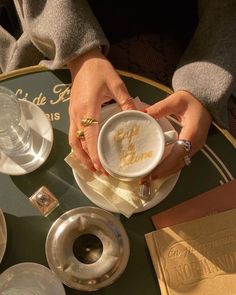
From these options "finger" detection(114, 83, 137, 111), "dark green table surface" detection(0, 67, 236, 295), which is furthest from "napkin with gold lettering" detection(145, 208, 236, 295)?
"finger" detection(114, 83, 137, 111)

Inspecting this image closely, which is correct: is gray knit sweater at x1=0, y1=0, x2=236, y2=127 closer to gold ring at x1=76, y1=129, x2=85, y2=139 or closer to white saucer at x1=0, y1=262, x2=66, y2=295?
gold ring at x1=76, y1=129, x2=85, y2=139

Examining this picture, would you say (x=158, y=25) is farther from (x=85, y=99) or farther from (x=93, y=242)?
(x=93, y=242)

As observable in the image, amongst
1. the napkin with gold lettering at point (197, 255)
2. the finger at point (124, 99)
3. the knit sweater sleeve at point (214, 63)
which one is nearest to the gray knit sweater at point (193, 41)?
the knit sweater sleeve at point (214, 63)

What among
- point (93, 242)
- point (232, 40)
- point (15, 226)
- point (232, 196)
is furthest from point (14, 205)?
point (232, 40)

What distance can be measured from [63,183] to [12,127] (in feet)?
0.48

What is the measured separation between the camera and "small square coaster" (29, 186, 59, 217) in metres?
0.88

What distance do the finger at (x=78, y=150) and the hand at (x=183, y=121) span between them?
0.11 meters

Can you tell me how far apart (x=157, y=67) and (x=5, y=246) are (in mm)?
508

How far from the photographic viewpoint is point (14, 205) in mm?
883

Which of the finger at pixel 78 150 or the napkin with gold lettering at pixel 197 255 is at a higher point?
the finger at pixel 78 150

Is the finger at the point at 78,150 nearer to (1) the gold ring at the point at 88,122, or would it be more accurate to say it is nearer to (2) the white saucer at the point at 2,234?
(1) the gold ring at the point at 88,122

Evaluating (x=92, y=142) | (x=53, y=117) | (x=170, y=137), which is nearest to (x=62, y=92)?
(x=53, y=117)

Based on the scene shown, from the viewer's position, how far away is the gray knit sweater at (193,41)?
884mm

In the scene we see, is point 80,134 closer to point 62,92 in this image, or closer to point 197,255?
point 62,92
